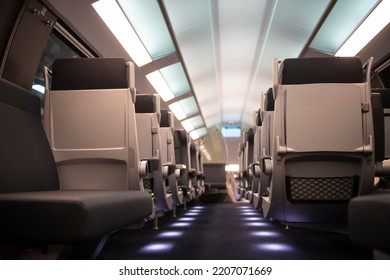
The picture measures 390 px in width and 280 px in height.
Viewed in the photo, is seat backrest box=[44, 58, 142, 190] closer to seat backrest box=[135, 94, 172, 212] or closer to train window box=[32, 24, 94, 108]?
seat backrest box=[135, 94, 172, 212]

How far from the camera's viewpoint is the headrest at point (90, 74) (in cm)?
287

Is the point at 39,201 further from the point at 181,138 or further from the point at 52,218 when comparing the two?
the point at 181,138

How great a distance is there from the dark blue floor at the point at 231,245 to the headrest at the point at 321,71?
4.47ft

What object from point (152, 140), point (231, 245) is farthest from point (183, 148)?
point (231, 245)

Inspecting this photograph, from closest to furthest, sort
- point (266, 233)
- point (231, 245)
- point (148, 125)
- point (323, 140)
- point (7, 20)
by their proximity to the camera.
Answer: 1. point (323, 140)
2. point (231, 245)
3. point (7, 20)
4. point (266, 233)
5. point (148, 125)

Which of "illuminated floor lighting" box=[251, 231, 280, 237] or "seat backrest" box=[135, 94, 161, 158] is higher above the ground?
"seat backrest" box=[135, 94, 161, 158]

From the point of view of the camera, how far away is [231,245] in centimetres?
326

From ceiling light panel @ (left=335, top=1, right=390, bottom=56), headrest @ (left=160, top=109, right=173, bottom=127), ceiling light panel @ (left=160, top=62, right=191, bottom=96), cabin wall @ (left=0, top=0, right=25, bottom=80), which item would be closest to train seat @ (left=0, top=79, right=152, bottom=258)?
cabin wall @ (left=0, top=0, right=25, bottom=80)

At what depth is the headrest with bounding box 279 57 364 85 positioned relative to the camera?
308 centimetres

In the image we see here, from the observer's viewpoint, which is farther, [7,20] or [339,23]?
[339,23]

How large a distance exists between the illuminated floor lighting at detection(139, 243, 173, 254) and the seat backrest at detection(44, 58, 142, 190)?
→ 23.7 inches

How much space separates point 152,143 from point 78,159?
5.52 feet

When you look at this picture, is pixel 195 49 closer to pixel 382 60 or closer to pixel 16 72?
pixel 382 60
